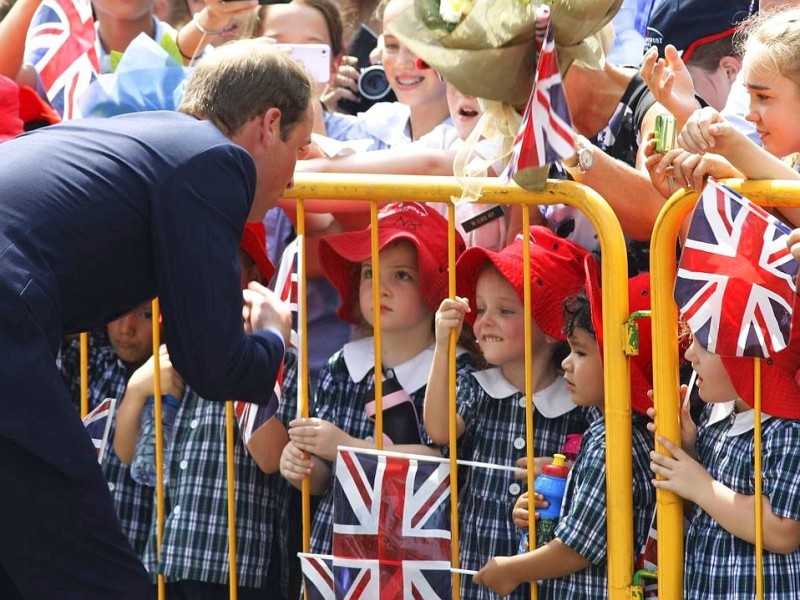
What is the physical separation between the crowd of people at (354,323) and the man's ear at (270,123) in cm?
2

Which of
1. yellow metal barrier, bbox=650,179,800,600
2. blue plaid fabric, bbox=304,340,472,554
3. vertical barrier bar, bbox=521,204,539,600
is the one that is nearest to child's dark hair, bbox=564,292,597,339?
vertical barrier bar, bbox=521,204,539,600

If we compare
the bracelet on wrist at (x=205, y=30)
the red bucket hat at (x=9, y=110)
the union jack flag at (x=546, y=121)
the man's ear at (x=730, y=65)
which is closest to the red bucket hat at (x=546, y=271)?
the union jack flag at (x=546, y=121)

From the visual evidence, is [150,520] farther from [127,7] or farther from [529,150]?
[127,7]

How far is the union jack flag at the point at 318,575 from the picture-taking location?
400cm

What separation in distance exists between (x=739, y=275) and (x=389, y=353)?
111 cm

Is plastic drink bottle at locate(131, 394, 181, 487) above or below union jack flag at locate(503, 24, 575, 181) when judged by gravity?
below

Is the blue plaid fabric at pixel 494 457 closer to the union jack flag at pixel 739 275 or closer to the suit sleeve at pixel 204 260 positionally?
the union jack flag at pixel 739 275

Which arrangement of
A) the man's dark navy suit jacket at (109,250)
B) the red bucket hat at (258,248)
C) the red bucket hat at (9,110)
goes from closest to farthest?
the man's dark navy suit jacket at (109,250)
the red bucket hat at (258,248)
the red bucket hat at (9,110)

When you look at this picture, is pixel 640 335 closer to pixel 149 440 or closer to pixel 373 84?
pixel 149 440

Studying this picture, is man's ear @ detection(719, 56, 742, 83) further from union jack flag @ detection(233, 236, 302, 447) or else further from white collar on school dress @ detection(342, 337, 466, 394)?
union jack flag @ detection(233, 236, 302, 447)

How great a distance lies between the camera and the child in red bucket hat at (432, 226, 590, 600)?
393 centimetres

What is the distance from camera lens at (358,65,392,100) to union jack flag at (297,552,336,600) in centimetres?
230

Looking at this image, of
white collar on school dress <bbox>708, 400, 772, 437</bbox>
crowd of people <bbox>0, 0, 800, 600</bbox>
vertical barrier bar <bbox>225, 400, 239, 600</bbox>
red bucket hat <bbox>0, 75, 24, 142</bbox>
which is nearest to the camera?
crowd of people <bbox>0, 0, 800, 600</bbox>

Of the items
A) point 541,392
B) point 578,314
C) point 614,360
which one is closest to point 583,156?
point 578,314
